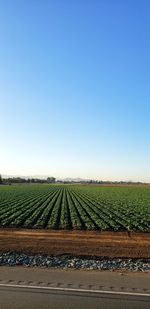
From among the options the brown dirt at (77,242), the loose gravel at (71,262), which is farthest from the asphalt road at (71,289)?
the brown dirt at (77,242)

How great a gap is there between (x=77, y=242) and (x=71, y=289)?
29.0 feet

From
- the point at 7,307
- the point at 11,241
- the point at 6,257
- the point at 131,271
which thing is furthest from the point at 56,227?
the point at 7,307

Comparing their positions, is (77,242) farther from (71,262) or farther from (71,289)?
(71,289)

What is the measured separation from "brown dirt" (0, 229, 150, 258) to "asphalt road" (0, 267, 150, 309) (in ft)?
13.0

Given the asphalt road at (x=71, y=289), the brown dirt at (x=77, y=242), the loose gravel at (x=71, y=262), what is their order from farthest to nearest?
1. the brown dirt at (x=77, y=242)
2. the loose gravel at (x=71, y=262)
3. the asphalt road at (x=71, y=289)

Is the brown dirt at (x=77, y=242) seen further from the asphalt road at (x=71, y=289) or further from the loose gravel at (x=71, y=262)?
the asphalt road at (x=71, y=289)

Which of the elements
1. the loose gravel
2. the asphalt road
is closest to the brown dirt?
the loose gravel

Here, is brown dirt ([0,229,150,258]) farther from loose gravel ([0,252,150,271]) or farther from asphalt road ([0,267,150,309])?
asphalt road ([0,267,150,309])

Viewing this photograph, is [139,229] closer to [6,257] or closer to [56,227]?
[56,227]

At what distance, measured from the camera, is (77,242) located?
1844cm

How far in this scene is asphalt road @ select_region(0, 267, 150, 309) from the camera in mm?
8469

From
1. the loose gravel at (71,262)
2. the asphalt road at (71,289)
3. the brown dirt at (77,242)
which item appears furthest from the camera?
the brown dirt at (77,242)

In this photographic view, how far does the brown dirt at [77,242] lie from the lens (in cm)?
1608

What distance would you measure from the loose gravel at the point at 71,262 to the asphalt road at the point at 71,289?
1.06 m
